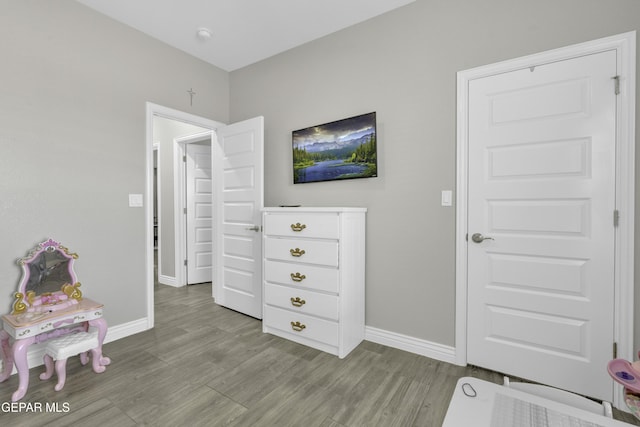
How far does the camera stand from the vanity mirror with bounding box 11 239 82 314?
205cm

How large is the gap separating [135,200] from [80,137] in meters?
0.66

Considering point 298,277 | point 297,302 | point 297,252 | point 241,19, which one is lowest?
point 297,302

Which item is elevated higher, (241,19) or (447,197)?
(241,19)

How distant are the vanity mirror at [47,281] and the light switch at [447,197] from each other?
9.37 ft

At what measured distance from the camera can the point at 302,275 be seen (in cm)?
246

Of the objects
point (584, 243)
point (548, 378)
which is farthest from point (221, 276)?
point (584, 243)

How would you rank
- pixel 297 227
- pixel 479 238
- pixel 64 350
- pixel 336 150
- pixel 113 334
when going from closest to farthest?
1. pixel 64 350
2. pixel 479 238
3. pixel 297 227
4. pixel 113 334
5. pixel 336 150

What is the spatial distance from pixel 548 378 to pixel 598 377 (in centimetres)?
25

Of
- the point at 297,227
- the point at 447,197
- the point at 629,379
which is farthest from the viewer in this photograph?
the point at 297,227

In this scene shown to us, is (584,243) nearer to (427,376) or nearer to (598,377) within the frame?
(598,377)

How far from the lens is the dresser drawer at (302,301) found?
7.66 feet

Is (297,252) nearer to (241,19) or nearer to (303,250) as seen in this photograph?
(303,250)

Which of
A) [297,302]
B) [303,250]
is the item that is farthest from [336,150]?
[297,302]

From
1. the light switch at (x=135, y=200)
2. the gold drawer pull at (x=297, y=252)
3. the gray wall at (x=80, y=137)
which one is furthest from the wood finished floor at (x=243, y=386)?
the light switch at (x=135, y=200)
